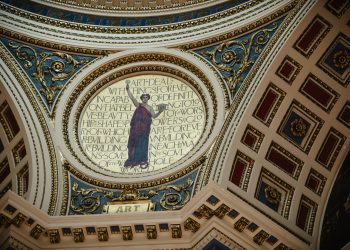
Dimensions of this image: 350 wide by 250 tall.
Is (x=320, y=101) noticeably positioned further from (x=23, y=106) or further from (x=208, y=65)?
(x=23, y=106)

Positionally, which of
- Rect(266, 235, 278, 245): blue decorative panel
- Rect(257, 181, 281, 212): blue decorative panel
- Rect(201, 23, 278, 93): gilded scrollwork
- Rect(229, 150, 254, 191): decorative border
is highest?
Rect(201, 23, 278, 93): gilded scrollwork

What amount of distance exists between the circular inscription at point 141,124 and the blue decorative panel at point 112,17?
5.50 ft

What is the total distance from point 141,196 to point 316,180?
386 cm

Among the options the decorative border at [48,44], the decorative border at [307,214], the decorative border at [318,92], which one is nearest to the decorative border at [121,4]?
the decorative border at [48,44]

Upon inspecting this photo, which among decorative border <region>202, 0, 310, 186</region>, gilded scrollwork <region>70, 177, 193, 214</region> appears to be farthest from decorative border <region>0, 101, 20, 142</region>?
decorative border <region>202, 0, 310, 186</region>

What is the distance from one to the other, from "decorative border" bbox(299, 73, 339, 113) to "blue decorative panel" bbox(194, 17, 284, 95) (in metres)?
1.43

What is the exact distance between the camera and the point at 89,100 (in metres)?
25.3

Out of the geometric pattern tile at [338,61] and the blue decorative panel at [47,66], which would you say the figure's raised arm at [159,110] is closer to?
the blue decorative panel at [47,66]

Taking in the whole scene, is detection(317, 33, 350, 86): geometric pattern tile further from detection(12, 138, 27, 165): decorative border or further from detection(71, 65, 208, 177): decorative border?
detection(12, 138, 27, 165): decorative border

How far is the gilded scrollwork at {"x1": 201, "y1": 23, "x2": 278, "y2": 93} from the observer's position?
24531mm

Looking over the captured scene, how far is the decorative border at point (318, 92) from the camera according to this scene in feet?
77.4

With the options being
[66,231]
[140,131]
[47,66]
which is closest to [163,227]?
[66,231]

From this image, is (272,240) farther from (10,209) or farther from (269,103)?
(10,209)

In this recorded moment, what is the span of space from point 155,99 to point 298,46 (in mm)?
3867
